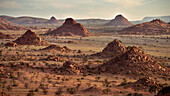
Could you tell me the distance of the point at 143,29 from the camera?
105875 millimetres

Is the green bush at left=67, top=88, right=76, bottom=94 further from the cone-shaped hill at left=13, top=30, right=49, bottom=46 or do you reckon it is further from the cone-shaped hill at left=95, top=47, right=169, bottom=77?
the cone-shaped hill at left=13, top=30, right=49, bottom=46

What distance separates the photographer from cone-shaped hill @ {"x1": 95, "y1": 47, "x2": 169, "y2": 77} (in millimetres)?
20062

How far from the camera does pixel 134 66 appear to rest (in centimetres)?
2056

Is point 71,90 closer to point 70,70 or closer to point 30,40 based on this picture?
point 70,70

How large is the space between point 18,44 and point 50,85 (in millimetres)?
32121

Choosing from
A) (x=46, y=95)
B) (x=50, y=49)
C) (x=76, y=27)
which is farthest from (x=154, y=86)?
(x=76, y=27)

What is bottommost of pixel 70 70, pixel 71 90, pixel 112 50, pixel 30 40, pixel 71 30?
pixel 71 90

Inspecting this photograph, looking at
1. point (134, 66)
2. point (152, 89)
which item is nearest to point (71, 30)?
point (134, 66)

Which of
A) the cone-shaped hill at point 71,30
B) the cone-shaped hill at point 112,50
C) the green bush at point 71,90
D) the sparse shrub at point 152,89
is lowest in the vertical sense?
the green bush at point 71,90

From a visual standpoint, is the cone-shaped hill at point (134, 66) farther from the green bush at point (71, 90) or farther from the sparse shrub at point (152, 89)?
the green bush at point (71, 90)

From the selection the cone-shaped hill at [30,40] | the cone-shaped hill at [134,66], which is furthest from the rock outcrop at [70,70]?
the cone-shaped hill at [30,40]

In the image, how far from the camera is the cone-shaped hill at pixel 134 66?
20062mm

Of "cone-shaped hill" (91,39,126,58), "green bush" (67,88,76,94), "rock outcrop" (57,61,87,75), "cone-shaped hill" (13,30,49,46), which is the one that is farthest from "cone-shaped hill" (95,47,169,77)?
"cone-shaped hill" (13,30,49,46)

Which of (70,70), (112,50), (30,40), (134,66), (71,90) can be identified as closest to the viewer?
(71,90)
